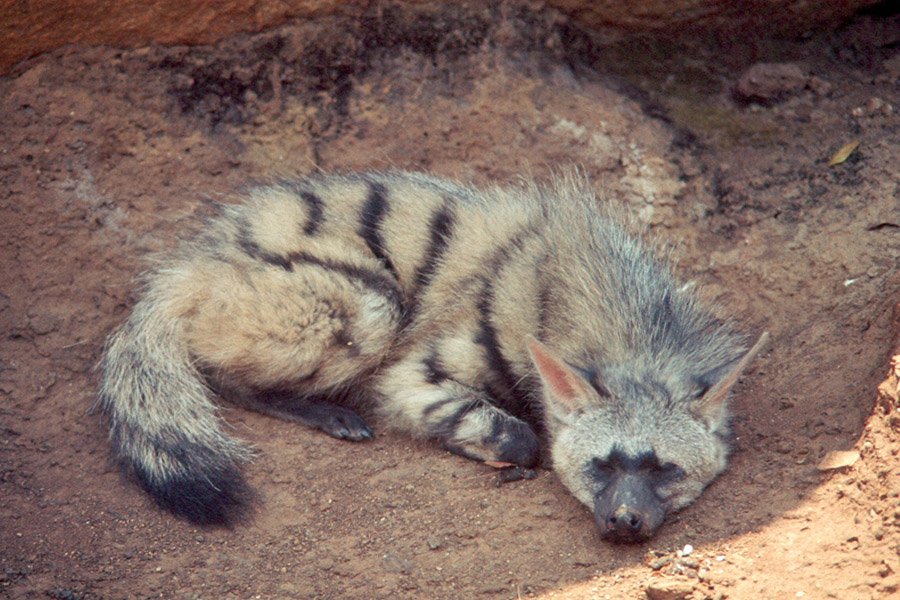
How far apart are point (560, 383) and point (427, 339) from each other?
0.85 meters

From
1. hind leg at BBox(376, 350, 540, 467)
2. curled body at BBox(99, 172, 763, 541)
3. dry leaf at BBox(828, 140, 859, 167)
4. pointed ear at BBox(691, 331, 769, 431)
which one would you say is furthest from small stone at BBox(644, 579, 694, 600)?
dry leaf at BBox(828, 140, 859, 167)

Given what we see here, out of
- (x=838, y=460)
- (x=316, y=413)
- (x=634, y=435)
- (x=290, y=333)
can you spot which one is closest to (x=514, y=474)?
(x=634, y=435)

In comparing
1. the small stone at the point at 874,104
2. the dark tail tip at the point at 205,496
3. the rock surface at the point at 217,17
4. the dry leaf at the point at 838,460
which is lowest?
the dark tail tip at the point at 205,496

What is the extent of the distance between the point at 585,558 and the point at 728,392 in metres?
0.93

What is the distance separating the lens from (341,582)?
144 inches

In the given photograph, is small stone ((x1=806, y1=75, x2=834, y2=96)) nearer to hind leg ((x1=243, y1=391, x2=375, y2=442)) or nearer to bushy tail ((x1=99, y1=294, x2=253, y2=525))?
hind leg ((x1=243, y1=391, x2=375, y2=442))

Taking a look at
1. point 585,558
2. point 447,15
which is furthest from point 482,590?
point 447,15

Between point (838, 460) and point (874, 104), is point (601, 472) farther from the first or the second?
point (874, 104)

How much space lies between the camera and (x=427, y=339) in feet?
15.9

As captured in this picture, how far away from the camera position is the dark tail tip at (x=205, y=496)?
3959 mm

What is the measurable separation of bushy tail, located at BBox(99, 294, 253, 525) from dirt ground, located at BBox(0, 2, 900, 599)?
0.35 feet

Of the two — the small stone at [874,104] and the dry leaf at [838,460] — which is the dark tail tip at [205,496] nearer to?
the dry leaf at [838,460]

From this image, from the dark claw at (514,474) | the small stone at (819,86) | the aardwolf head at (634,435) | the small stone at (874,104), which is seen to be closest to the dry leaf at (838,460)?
the aardwolf head at (634,435)

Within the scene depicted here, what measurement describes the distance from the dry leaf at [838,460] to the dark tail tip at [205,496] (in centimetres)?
218
